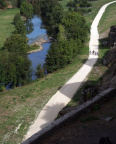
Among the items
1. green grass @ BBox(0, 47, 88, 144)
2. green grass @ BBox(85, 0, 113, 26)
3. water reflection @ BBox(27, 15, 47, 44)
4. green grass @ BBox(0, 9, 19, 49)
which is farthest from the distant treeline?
green grass @ BBox(85, 0, 113, 26)

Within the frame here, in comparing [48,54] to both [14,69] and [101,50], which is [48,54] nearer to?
[14,69]

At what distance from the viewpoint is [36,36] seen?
79.7m

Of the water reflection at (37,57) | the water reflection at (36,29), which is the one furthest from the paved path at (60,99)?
the water reflection at (36,29)

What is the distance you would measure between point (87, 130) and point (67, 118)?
57.0 inches

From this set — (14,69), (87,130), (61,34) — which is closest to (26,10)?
(61,34)

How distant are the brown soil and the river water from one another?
33373mm

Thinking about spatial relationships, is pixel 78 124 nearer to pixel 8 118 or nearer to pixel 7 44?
pixel 8 118

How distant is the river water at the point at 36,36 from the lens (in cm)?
5707

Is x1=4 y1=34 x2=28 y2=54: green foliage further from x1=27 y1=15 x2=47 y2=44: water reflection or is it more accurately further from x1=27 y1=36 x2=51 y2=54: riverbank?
x1=27 y1=15 x2=47 y2=44: water reflection

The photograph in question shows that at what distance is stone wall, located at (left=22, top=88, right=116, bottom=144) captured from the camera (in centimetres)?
1331

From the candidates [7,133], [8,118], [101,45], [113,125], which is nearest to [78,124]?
[113,125]

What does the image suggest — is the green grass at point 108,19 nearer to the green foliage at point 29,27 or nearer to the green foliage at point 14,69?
the green foliage at point 29,27

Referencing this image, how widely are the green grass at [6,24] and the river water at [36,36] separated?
7016mm

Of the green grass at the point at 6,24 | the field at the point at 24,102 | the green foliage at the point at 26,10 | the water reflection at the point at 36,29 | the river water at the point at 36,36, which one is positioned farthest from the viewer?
the green foliage at the point at 26,10
